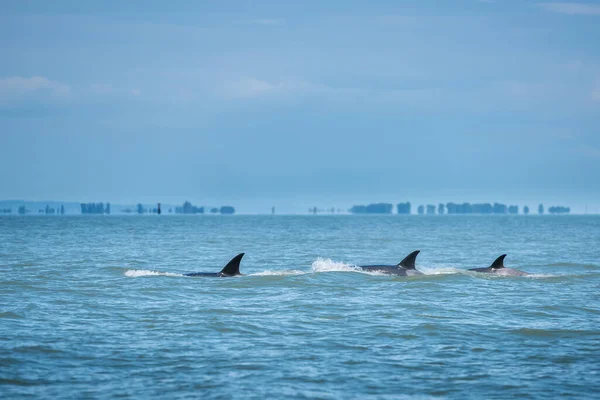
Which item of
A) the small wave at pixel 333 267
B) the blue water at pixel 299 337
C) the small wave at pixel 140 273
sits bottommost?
the blue water at pixel 299 337

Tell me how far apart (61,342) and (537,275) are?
21.5 metres

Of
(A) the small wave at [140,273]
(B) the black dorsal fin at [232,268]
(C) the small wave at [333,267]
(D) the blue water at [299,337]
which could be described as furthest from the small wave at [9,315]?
(C) the small wave at [333,267]

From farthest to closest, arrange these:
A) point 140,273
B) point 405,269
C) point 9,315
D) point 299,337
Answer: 1. point 140,273
2. point 405,269
3. point 9,315
4. point 299,337

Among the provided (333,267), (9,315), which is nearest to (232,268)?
(333,267)

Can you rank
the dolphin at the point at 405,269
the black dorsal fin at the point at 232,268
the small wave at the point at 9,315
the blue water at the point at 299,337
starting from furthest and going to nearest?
1. the dolphin at the point at 405,269
2. the black dorsal fin at the point at 232,268
3. the small wave at the point at 9,315
4. the blue water at the point at 299,337

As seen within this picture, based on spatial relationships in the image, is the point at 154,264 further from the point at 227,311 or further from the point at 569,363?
the point at 569,363

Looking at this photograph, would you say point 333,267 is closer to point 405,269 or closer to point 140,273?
point 405,269

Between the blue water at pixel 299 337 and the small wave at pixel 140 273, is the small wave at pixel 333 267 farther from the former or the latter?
the small wave at pixel 140 273

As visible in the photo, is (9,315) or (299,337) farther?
(9,315)

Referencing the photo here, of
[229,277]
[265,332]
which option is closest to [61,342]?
[265,332]

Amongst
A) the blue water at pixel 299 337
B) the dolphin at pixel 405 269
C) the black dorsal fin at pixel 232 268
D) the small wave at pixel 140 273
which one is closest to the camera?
the blue water at pixel 299 337

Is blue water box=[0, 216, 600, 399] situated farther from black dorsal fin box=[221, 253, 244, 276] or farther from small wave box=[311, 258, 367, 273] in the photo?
small wave box=[311, 258, 367, 273]

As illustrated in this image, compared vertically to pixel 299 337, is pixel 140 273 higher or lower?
higher

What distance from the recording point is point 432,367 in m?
14.6
